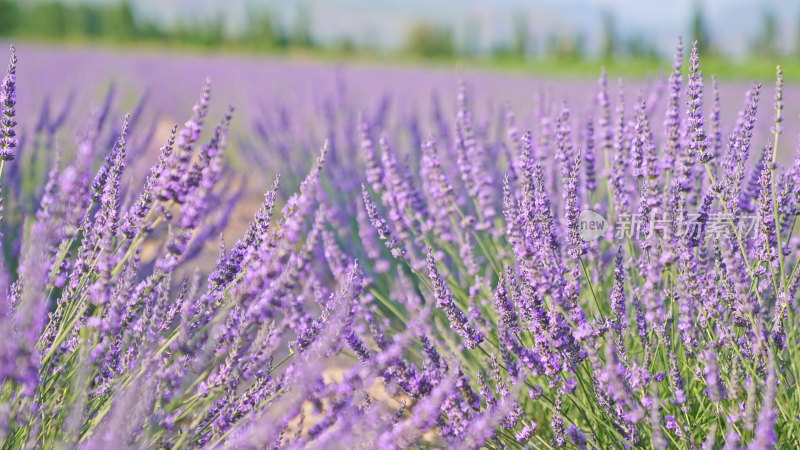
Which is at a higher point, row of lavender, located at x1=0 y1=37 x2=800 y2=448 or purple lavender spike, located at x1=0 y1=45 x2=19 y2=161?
purple lavender spike, located at x1=0 y1=45 x2=19 y2=161

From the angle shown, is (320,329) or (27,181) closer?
(320,329)

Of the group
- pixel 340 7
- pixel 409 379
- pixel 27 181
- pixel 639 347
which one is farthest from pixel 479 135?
pixel 340 7

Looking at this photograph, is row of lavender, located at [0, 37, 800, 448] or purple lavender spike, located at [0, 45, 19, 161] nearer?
row of lavender, located at [0, 37, 800, 448]

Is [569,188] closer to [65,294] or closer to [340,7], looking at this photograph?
[65,294]

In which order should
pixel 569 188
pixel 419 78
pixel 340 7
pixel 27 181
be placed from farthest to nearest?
pixel 340 7 → pixel 419 78 → pixel 27 181 → pixel 569 188

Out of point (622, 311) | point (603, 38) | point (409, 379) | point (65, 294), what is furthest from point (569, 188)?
point (603, 38)

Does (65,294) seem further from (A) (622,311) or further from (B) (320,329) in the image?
(A) (622,311)

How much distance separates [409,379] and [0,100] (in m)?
1.06

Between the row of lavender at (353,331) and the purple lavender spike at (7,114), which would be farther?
the purple lavender spike at (7,114)

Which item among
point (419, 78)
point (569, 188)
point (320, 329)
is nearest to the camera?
point (320, 329)

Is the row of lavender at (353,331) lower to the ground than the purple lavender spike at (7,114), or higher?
lower

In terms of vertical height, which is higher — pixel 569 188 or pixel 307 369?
pixel 569 188

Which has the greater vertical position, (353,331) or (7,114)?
(7,114)

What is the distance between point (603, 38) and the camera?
26.3 metres
